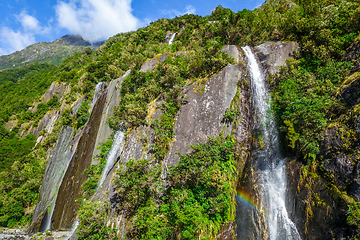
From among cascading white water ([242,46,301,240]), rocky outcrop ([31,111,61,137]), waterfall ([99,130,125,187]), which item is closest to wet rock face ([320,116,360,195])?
cascading white water ([242,46,301,240])

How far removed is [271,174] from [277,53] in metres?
11.2

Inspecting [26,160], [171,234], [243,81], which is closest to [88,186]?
[171,234]

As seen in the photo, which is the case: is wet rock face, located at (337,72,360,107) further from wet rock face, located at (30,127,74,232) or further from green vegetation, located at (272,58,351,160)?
wet rock face, located at (30,127,74,232)

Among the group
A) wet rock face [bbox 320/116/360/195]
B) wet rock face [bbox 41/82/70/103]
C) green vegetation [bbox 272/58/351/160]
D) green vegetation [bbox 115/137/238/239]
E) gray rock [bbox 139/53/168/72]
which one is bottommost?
green vegetation [bbox 115/137/238/239]

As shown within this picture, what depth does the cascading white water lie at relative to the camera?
7313mm

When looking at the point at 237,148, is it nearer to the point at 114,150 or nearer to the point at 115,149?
the point at 115,149

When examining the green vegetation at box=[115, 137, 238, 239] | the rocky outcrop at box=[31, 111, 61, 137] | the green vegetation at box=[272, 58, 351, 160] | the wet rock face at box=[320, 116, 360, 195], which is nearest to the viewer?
the wet rock face at box=[320, 116, 360, 195]

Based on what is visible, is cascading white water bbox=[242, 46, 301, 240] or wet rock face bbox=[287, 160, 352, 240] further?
cascading white water bbox=[242, 46, 301, 240]

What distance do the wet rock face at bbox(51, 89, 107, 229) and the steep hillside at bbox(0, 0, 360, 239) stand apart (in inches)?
6.7

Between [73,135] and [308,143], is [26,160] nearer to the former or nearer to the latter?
[73,135]

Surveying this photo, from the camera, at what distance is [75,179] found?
1560 cm

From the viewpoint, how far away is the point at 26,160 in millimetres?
29547

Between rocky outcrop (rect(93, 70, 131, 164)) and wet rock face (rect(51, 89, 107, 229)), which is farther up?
rocky outcrop (rect(93, 70, 131, 164))

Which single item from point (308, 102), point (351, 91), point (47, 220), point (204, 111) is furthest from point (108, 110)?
point (351, 91)
